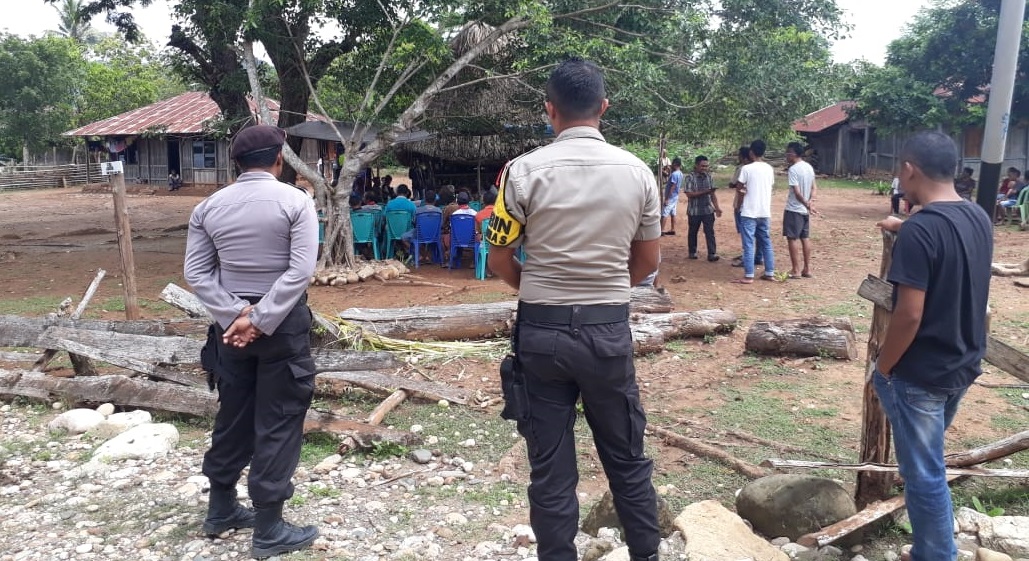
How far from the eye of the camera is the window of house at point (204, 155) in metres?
30.9

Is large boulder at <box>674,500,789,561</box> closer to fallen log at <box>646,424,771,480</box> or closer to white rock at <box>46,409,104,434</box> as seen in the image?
fallen log at <box>646,424,771,480</box>

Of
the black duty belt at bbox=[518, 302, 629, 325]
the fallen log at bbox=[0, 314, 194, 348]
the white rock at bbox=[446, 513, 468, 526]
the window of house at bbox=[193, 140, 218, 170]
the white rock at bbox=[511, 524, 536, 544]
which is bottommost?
the white rock at bbox=[446, 513, 468, 526]

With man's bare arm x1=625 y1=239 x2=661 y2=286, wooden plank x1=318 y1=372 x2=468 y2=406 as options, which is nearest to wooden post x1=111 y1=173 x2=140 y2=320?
wooden plank x1=318 y1=372 x2=468 y2=406

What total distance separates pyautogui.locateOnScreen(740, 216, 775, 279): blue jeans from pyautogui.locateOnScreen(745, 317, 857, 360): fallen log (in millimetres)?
3336

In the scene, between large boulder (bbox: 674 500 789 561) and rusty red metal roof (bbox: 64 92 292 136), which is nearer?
large boulder (bbox: 674 500 789 561)

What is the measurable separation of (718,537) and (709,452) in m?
1.31

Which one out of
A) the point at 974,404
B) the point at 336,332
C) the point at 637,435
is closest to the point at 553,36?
the point at 336,332

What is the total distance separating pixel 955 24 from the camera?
20.0 metres

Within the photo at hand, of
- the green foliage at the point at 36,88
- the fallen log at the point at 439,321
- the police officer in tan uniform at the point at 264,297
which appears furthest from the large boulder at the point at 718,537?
the green foliage at the point at 36,88

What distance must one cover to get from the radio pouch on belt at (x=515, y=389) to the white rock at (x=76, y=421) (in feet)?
11.8

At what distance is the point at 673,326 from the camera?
748 cm

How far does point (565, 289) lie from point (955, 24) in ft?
69.9

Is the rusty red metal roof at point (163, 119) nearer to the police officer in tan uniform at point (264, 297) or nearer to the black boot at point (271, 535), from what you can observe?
the police officer in tan uniform at point (264, 297)

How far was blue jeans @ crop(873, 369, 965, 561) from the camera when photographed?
2961 millimetres
